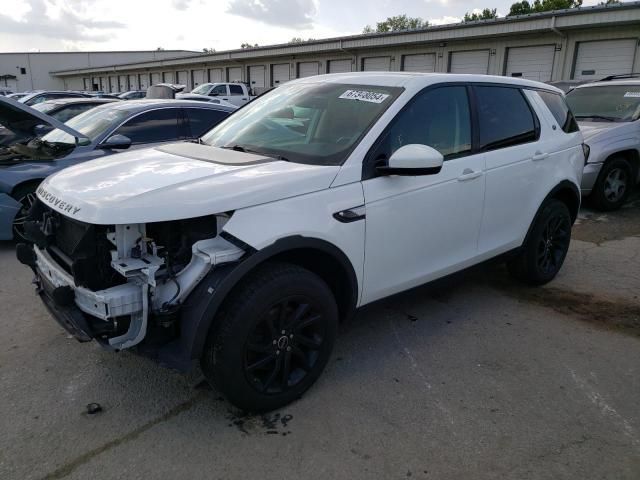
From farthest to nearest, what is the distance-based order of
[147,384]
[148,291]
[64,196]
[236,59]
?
[236,59], [147,384], [64,196], [148,291]

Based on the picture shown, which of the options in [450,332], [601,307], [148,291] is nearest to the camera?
[148,291]

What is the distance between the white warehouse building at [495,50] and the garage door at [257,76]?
6cm

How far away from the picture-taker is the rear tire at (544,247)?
4.43 meters

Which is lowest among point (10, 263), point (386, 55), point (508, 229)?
point (10, 263)

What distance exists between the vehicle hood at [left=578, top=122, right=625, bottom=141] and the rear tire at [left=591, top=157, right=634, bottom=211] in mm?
450

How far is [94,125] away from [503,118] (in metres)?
4.97

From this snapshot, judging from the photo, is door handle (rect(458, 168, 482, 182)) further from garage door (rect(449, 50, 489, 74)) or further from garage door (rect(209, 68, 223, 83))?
garage door (rect(209, 68, 223, 83))

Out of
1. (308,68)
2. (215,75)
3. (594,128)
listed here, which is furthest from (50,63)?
(594,128)

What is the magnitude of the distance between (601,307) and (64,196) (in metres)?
4.16

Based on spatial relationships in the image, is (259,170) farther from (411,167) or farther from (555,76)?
(555,76)

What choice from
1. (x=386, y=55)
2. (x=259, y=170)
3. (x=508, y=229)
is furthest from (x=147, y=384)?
(x=386, y=55)

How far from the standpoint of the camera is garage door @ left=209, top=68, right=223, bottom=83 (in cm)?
3628

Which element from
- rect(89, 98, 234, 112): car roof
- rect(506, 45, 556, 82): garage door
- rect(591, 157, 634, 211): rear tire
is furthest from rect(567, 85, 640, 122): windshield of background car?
rect(506, 45, 556, 82): garage door

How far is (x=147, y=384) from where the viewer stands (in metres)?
3.09
